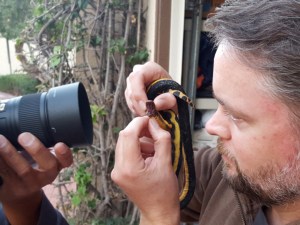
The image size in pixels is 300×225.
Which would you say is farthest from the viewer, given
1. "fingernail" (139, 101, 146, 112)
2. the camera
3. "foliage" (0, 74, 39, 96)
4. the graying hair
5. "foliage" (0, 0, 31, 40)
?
"foliage" (0, 74, 39, 96)

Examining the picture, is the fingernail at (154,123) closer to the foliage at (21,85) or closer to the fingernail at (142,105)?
the fingernail at (142,105)

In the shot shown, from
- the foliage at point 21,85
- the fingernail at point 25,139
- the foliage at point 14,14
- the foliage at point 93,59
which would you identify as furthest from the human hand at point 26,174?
the foliage at point 21,85

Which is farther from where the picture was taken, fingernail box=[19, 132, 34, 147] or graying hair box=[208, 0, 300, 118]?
fingernail box=[19, 132, 34, 147]

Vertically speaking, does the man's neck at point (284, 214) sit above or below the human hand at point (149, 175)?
below

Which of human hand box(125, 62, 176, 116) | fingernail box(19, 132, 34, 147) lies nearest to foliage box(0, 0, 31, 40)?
human hand box(125, 62, 176, 116)

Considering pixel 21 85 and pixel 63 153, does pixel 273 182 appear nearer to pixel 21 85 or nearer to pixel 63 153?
pixel 63 153

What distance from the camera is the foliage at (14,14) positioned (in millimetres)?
2182

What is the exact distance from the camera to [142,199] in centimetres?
81

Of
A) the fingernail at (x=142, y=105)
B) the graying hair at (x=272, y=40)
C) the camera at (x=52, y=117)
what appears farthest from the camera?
the fingernail at (x=142, y=105)

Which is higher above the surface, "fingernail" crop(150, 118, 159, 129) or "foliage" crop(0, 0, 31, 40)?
"foliage" crop(0, 0, 31, 40)

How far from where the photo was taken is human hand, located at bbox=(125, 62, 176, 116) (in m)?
0.93

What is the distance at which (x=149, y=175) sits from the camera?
2.59 ft

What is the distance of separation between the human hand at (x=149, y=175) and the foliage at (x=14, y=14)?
1.63 m

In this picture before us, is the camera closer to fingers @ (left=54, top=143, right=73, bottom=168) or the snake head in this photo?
fingers @ (left=54, top=143, right=73, bottom=168)
